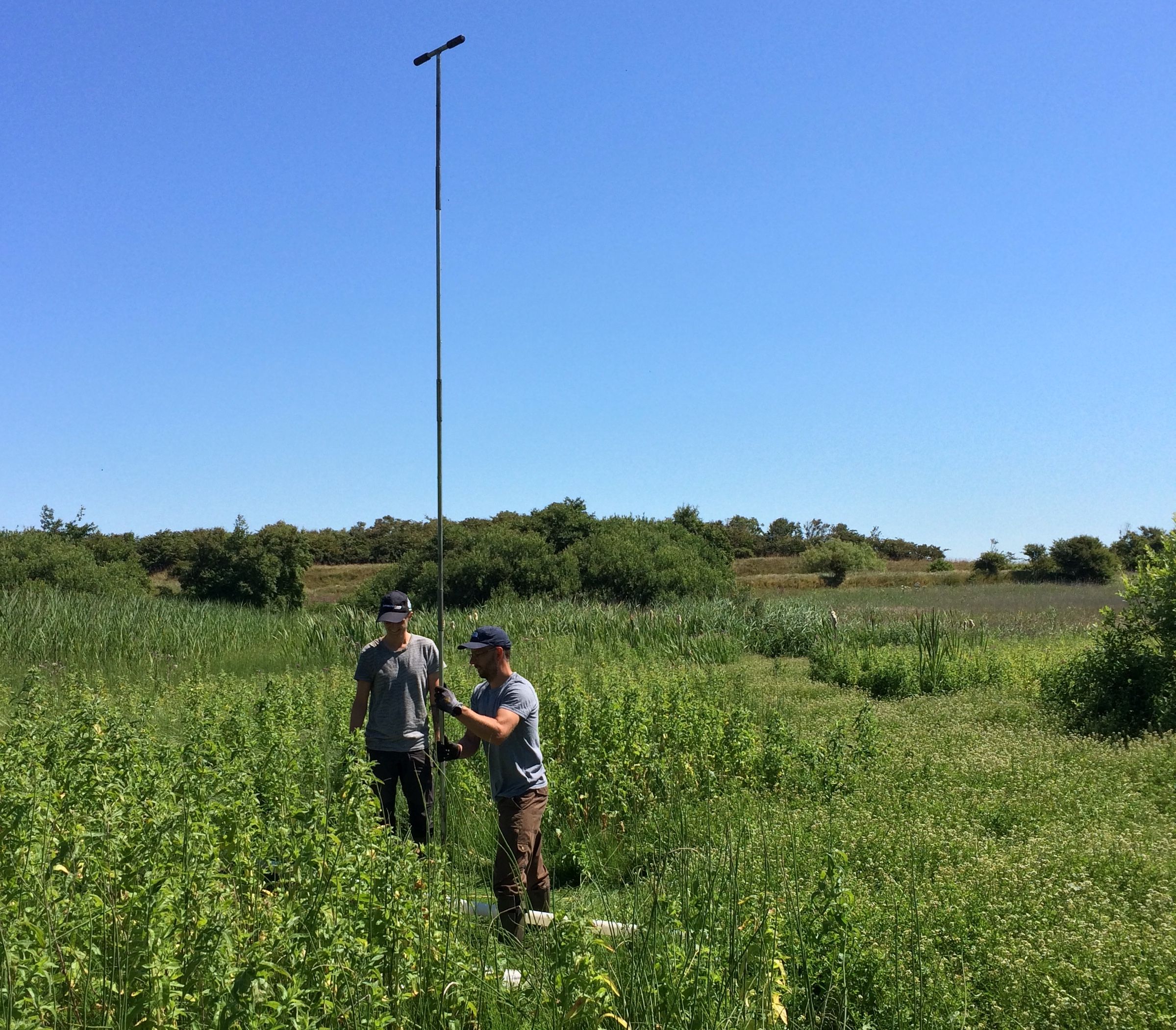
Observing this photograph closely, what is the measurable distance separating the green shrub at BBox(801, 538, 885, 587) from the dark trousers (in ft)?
151

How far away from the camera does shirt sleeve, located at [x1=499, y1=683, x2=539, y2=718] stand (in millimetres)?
5242

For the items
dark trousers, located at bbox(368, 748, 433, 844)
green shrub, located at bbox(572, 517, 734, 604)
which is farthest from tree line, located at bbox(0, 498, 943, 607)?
dark trousers, located at bbox(368, 748, 433, 844)

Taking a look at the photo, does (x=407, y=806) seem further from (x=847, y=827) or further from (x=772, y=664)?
(x=772, y=664)

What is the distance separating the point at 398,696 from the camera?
632cm

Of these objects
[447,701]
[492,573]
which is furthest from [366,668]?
[492,573]

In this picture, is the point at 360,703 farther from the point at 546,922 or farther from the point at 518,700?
the point at 546,922

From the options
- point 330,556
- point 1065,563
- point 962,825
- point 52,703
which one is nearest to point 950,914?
point 962,825

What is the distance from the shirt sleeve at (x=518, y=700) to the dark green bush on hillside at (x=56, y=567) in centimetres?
2993

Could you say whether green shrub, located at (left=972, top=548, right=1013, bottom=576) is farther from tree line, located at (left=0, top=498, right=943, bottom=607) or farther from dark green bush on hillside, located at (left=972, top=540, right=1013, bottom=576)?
tree line, located at (left=0, top=498, right=943, bottom=607)

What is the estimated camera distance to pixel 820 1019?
3.65 meters

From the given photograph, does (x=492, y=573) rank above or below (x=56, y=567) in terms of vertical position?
below

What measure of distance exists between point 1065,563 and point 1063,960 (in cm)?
4949

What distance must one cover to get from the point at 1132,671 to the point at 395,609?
32.9ft

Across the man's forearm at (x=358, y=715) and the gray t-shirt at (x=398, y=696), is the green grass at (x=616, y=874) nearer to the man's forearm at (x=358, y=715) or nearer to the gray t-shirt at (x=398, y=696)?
the man's forearm at (x=358, y=715)
